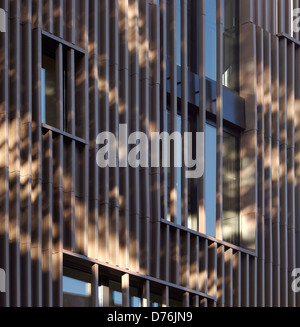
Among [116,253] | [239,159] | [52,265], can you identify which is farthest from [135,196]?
[239,159]

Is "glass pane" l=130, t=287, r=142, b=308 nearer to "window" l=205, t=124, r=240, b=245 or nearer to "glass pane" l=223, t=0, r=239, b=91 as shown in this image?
"window" l=205, t=124, r=240, b=245

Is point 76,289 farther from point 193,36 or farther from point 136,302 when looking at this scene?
point 193,36

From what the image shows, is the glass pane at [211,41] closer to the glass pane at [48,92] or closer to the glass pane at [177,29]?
the glass pane at [177,29]

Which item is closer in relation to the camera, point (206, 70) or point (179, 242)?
point (179, 242)

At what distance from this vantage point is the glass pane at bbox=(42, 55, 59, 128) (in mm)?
18344

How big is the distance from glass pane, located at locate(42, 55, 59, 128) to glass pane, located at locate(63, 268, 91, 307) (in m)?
2.26

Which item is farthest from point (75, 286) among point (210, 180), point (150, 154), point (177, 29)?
point (177, 29)

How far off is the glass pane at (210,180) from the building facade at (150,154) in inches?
1.2

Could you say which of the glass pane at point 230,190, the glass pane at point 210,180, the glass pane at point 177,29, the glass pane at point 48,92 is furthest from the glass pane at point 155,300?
the glass pane at point 177,29

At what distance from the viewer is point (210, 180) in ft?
70.1

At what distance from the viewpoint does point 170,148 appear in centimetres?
2020

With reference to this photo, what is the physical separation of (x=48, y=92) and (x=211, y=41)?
190 inches
